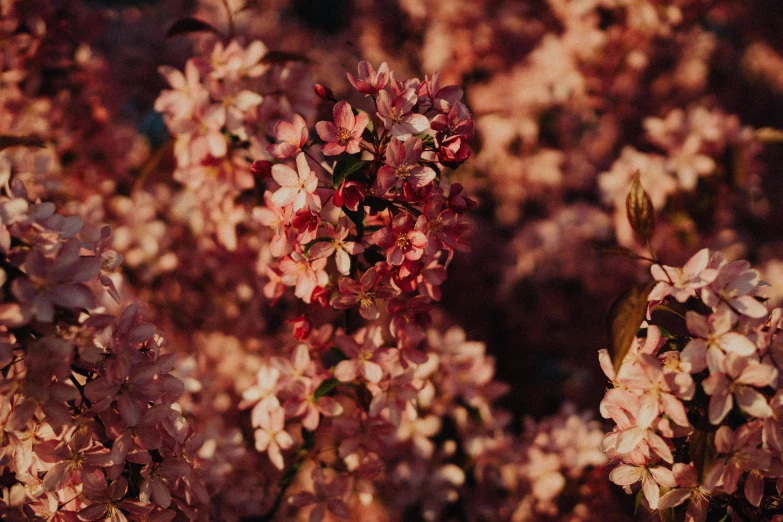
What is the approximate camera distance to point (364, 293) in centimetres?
96

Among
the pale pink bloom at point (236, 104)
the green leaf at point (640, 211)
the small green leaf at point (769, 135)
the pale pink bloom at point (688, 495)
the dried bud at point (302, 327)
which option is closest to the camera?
the pale pink bloom at point (688, 495)

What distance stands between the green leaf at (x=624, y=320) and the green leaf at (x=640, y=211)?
0.14 meters

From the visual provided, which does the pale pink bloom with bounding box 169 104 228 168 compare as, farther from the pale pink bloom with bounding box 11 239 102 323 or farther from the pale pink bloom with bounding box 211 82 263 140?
the pale pink bloom with bounding box 11 239 102 323

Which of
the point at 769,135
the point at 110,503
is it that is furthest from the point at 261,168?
the point at 769,135

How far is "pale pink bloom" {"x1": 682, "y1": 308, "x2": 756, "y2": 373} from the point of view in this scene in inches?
30.3

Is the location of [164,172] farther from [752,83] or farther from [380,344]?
[752,83]

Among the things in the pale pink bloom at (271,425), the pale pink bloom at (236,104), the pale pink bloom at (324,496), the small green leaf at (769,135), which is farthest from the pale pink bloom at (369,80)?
the small green leaf at (769,135)

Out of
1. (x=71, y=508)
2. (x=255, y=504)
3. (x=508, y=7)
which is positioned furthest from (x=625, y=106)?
(x=71, y=508)

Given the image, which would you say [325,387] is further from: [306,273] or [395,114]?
[395,114]

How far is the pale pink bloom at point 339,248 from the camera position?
3.03ft

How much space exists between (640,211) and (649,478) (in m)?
0.40

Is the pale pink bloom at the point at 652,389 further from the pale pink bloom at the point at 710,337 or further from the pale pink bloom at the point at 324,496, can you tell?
the pale pink bloom at the point at 324,496

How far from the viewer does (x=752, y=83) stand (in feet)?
11.1

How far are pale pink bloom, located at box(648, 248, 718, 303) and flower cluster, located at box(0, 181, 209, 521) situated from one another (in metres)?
0.72
